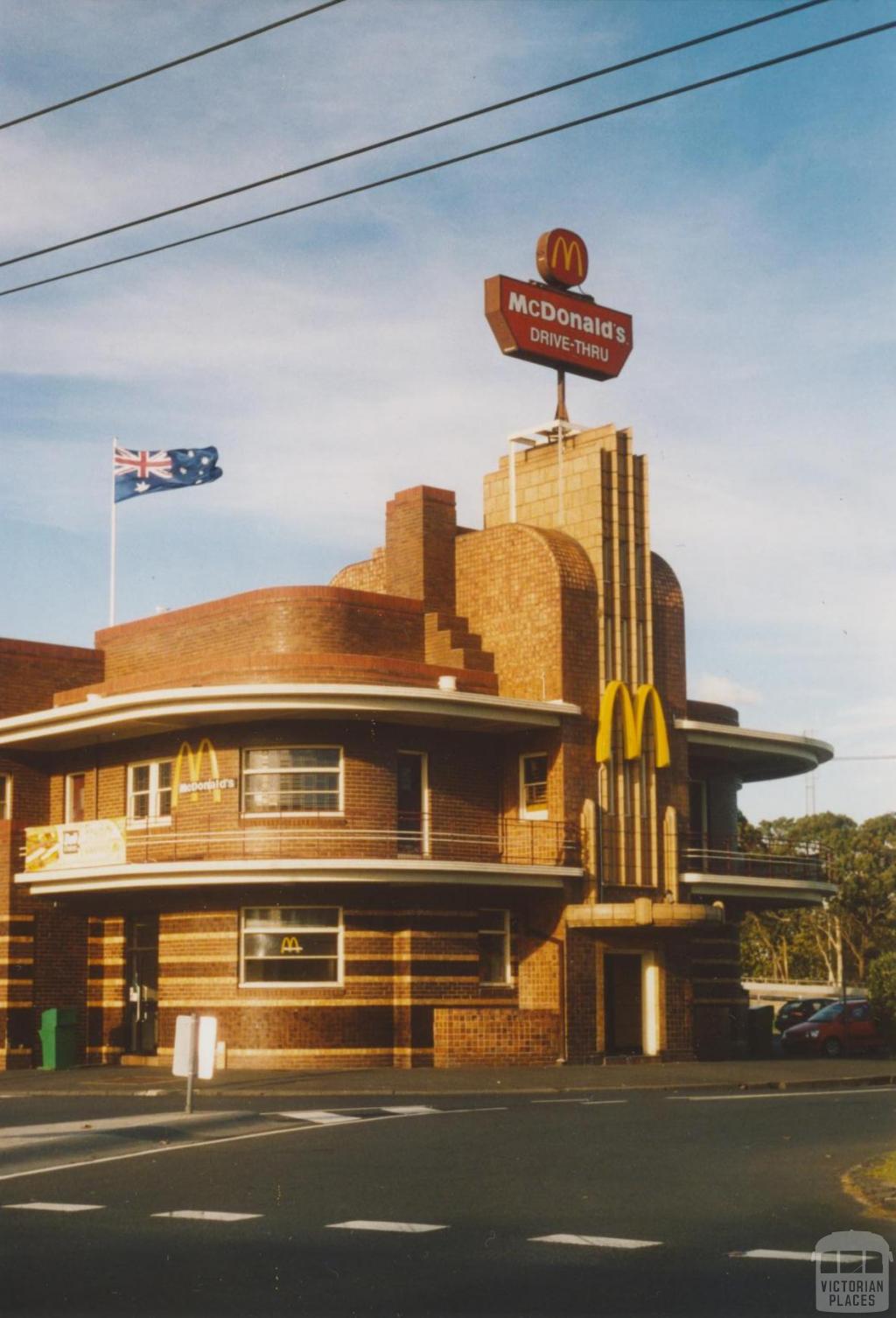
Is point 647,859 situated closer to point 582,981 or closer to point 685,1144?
point 582,981

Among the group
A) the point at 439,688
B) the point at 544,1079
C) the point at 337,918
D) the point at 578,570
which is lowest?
the point at 544,1079

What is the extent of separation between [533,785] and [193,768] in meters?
6.76

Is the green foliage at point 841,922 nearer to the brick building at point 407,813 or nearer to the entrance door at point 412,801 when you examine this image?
the brick building at point 407,813

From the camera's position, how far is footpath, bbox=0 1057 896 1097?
26.9 meters

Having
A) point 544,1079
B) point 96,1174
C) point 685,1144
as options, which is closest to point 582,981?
point 544,1079

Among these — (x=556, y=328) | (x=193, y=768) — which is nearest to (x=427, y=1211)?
(x=193, y=768)

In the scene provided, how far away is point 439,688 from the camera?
33000mm

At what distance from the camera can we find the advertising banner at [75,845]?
33375mm

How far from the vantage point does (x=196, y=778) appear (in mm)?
33688

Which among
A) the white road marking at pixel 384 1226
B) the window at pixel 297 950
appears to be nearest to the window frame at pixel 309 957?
the window at pixel 297 950

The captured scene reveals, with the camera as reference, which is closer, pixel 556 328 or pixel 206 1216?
pixel 206 1216

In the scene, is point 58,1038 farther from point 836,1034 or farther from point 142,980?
point 836,1034

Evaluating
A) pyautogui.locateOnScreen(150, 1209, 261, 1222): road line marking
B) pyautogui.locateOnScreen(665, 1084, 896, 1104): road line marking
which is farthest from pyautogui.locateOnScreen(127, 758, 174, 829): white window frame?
pyautogui.locateOnScreen(150, 1209, 261, 1222): road line marking

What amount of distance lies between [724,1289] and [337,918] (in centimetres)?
2324
